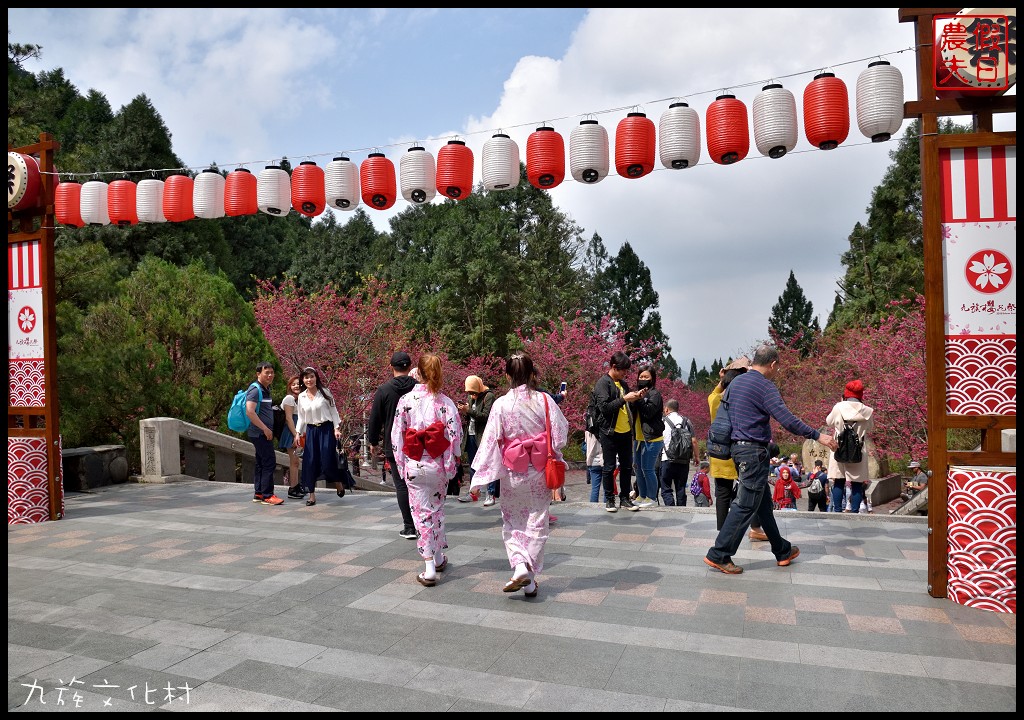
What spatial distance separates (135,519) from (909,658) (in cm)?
775

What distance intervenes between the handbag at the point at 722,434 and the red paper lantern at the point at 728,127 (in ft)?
10.8

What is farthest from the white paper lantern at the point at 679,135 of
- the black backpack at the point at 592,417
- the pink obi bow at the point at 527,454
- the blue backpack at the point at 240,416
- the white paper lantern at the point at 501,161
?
the blue backpack at the point at 240,416

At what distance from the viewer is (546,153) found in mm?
8469

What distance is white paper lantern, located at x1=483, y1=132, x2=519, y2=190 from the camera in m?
8.78

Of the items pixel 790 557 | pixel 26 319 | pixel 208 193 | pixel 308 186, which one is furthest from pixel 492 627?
pixel 208 193

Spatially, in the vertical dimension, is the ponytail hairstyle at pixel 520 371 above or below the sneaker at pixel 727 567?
above

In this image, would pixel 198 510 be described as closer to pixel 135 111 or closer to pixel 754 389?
pixel 754 389

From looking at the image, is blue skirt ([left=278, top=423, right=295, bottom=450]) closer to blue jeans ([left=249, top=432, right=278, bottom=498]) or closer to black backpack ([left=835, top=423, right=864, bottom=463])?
blue jeans ([left=249, top=432, right=278, bottom=498])

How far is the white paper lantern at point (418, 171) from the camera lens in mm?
9008

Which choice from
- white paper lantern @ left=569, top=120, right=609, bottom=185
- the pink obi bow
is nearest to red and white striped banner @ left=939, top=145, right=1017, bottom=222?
the pink obi bow

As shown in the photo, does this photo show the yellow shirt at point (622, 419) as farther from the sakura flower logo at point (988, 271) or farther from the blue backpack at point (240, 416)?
the blue backpack at point (240, 416)

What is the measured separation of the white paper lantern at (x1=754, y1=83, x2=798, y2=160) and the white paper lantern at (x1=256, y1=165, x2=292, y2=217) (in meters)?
6.06

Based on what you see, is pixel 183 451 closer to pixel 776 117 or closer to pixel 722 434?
pixel 722 434

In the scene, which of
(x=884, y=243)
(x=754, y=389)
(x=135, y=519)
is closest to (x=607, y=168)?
(x=754, y=389)
